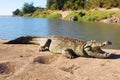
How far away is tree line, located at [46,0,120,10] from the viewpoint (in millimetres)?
84312

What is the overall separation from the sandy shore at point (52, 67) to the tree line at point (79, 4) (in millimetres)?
74142

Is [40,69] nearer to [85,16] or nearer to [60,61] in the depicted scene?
[60,61]

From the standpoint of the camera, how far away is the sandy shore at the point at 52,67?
8.02 m

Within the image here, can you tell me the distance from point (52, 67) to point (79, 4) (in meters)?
96.8

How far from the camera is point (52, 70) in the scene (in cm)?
852

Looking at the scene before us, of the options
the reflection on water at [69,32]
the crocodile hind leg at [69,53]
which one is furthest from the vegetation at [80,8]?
the crocodile hind leg at [69,53]

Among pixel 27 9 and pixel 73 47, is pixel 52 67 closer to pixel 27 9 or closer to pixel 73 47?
pixel 73 47

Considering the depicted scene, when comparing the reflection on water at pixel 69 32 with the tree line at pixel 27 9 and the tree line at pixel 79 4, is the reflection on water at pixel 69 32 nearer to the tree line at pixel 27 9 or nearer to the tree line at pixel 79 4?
the tree line at pixel 79 4

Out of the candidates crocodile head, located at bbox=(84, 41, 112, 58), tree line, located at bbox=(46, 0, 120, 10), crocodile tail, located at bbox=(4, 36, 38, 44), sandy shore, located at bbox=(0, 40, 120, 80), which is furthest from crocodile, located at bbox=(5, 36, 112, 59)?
tree line, located at bbox=(46, 0, 120, 10)

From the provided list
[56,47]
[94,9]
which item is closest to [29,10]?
[94,9]

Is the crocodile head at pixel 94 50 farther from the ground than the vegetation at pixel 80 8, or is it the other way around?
the crocodile head at pixel 94 50

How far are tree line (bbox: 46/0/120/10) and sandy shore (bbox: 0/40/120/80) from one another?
7414 cm

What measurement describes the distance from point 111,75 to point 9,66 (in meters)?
2.80

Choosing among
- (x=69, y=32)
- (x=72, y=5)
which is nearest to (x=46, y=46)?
(x=69, y=32)
